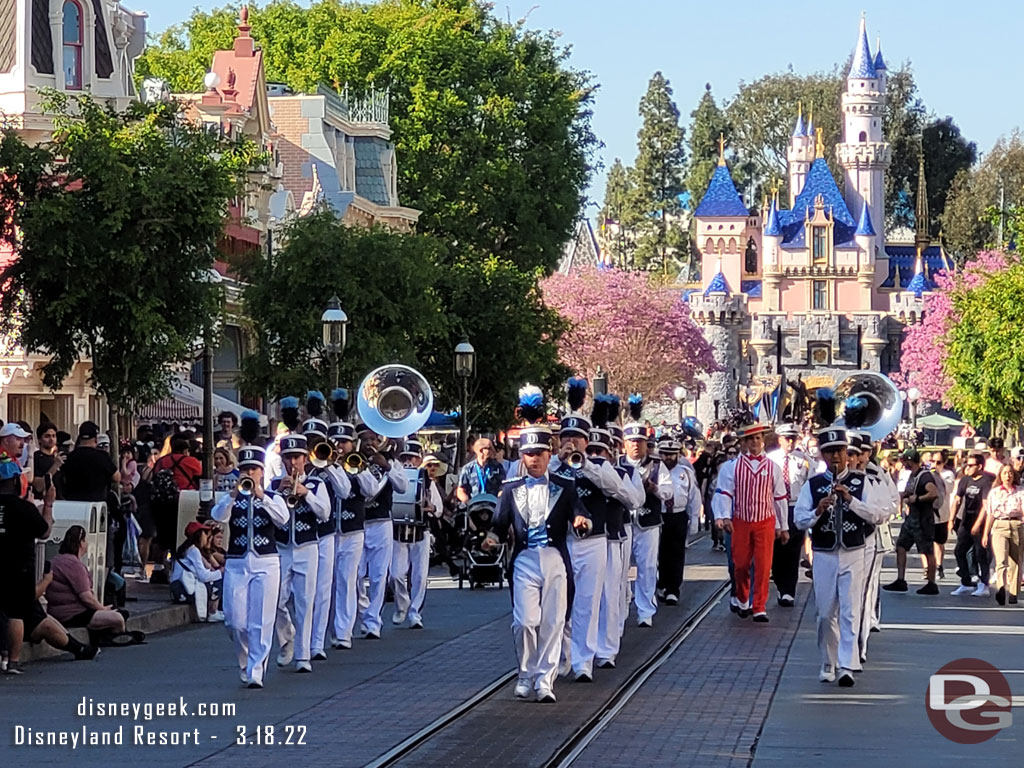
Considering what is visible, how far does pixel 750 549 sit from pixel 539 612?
7.69 meters

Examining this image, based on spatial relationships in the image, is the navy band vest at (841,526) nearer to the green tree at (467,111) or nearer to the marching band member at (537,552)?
the marching band member at (537,552)

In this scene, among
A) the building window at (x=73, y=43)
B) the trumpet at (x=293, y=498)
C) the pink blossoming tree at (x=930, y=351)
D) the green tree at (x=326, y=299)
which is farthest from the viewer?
the pink blossoming tree at (x=930, y=351)

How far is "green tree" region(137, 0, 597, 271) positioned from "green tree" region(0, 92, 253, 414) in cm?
3231

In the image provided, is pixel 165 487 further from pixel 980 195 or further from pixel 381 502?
pixel 980 195

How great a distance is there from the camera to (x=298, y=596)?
1742 centimetres

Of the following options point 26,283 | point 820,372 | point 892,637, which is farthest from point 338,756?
point 820,372

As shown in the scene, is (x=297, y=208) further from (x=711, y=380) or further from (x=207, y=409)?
(x=711, y=380)

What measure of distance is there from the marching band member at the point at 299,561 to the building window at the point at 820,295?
138 metres

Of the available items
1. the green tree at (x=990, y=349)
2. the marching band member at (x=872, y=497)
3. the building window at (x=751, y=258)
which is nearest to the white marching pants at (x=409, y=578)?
the marching band member at (x=872, y=497)

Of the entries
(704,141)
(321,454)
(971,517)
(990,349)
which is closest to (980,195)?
(704,141)

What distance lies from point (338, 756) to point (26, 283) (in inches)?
601

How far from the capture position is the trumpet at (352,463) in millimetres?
18625

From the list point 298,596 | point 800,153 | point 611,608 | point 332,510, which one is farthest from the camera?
point 800,153

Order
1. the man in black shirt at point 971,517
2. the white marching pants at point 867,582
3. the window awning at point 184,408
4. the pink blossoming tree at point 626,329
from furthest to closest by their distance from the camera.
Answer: the pink blossoming tree at point 626,329
the window awning at point 184,408
the man in black shirt at point 971,517
the white marching pants at point 867,582
